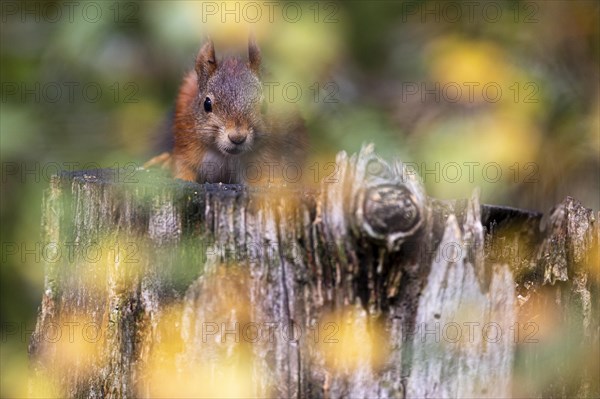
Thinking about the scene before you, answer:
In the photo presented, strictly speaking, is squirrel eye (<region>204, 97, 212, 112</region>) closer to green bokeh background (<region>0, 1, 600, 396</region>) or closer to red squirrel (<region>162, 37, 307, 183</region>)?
red squirrel (<region>162, 37, 307, 183</region>)

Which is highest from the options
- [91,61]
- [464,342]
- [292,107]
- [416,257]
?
[91,61]

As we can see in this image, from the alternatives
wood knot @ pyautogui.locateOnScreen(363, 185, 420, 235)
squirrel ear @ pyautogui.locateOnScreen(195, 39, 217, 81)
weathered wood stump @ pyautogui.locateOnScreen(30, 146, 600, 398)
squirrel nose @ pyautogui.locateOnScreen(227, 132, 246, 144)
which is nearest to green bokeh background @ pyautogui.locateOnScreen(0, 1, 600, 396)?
squirrel ear @ pyautogui.locateOnScreen(195, 39, 217, 81)

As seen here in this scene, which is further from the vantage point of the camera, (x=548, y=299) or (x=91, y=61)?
(x=91, y=61)

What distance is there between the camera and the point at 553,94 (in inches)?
116

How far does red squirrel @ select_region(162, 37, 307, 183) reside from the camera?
243 centimetres

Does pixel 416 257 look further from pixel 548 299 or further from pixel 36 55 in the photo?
pixel 36 55

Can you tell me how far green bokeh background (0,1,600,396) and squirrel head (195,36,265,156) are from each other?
0.16m

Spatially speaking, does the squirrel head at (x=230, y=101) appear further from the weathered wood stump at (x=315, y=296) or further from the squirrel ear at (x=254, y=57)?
the weathered wood stump at (x=315, y=296)

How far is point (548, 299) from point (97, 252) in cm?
91

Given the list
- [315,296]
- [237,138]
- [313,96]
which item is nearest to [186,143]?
[237,138]

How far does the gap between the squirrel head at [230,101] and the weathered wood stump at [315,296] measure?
0.61 meters

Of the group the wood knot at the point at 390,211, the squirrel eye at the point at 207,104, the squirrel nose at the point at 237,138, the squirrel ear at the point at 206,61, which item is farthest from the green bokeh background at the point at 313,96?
the wood knot at the point at 390,211

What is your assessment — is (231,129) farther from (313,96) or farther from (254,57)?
(313,96)

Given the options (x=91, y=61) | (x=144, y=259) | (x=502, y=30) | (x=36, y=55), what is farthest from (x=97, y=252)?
(x=502, y=30)
